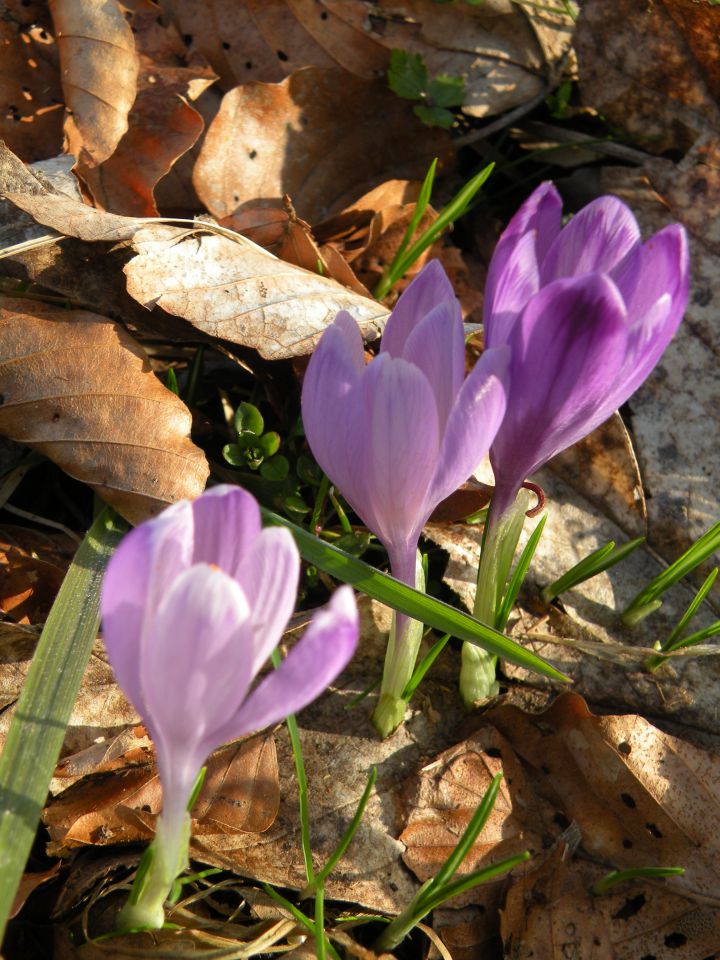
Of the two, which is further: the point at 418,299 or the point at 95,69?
the point at 95,69

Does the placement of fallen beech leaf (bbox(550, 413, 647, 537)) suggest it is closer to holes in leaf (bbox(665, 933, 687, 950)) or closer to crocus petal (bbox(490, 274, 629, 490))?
crocus petal (bbox(490, 274, 629, 490))

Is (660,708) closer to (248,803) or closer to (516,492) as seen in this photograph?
(516,492)

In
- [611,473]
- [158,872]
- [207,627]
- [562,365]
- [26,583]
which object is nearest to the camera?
[207,627]

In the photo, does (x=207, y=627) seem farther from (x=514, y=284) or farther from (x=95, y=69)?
(x=95, y=69)

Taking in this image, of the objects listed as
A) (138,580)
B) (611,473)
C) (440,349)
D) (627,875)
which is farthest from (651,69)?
(138,580)

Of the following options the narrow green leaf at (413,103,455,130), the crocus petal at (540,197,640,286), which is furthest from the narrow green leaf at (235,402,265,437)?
the narrow green leaf at (413,103,455,130)

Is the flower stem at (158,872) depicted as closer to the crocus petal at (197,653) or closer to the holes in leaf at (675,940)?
the crocus petal at (197,653)

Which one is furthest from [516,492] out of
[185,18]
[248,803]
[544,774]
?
[185,18]

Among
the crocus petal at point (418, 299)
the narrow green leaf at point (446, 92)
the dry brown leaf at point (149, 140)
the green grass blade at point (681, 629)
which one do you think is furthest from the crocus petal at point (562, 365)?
the narrow green leaf at point (446, 92)
